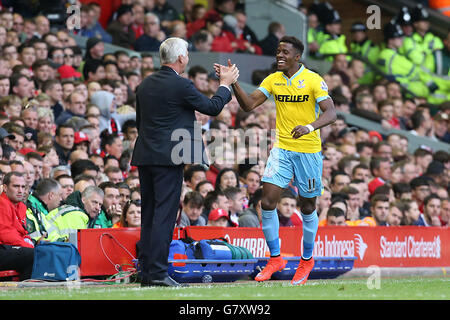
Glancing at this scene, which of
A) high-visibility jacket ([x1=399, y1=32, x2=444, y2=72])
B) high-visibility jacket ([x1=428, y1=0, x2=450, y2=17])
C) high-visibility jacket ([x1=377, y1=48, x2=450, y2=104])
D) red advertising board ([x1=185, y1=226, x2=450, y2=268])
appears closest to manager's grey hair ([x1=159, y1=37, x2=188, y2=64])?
red advertising board ([x1=185, y1=226, x2=450, y2=268])

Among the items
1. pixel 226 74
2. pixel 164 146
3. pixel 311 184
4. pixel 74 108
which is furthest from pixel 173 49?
pixel 74 108

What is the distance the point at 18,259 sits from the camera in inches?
396

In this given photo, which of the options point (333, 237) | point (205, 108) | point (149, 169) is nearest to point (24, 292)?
point (149, 169)

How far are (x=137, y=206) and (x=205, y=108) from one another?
8.56ft

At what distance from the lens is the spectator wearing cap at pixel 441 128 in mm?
20969

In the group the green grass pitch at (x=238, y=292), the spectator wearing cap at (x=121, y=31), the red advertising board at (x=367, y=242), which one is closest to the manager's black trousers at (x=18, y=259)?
the green grass pitch at (x=238, y=292)

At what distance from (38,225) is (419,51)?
13.0 metres

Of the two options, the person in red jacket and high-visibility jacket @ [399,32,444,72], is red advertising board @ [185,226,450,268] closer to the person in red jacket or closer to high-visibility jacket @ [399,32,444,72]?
the person in red jacket

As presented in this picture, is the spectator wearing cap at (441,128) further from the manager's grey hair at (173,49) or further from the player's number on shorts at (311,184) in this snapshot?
the manager's grey hair at (173,49)

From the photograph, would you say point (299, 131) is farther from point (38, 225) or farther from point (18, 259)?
point (38, 225)

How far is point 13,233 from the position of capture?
10.3 m

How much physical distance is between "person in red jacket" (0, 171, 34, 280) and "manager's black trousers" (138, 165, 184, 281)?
146cm

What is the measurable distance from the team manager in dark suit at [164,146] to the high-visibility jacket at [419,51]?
13.3 m
